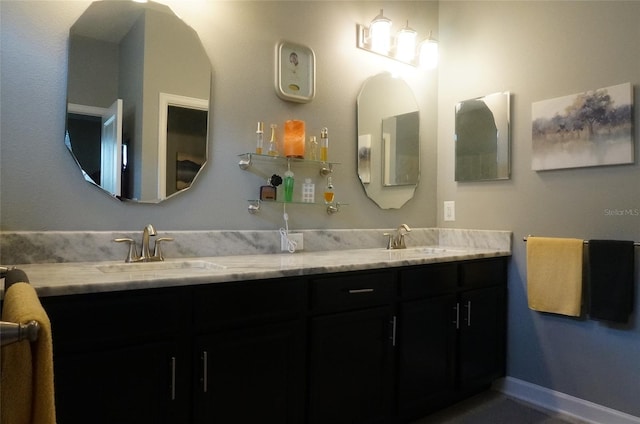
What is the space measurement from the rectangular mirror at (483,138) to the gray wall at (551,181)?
2.2 inches

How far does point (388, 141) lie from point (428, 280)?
1025mm

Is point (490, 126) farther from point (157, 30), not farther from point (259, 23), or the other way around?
point (157, 30)

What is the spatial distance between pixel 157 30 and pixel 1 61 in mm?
605

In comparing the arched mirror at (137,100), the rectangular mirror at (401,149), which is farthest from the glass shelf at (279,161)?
the rectangular mirror at (401,149)

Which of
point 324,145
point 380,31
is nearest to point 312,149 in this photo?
point 324,145

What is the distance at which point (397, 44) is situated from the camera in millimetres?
2703

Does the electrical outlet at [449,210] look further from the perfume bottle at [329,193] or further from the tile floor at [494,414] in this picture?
the tile floor at [494,414]

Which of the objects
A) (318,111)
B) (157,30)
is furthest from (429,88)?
(157,30)

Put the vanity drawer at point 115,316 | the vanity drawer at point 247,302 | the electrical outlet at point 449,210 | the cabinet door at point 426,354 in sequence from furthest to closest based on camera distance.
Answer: the electrical outlet at point 449,210 < the cabinet door at point 426,354 < the vanity drawer at point 247,302 < the vanity drawer at point 115,316

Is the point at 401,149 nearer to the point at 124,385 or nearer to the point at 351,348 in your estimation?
the point at 351,348

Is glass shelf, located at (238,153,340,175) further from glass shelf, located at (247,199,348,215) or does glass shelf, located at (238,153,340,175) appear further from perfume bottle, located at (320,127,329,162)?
glass shelf, located at (247,199,348,215)

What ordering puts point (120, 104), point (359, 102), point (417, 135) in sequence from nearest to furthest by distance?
1. point (120, 104)
2. point (359, 102)
3. point (417, 135)

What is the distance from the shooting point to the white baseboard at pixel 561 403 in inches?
80.9

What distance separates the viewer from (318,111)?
93.0 inches
